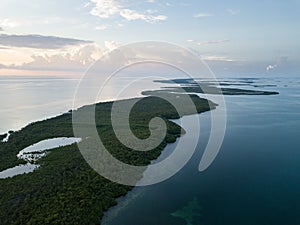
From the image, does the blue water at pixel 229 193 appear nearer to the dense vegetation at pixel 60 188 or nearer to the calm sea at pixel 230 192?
the calm sea at pixel 230 192

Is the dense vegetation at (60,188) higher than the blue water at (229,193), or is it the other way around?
the dense vegetation at (60,188)

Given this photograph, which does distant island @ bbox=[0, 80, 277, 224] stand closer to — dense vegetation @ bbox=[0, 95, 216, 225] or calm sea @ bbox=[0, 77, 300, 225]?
dense vegetation @ bbox=[0, 95, 216, 225]

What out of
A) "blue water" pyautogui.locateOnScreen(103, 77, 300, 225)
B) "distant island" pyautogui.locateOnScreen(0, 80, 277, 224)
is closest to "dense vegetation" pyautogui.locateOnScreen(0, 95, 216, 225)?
"distant island" pyautogui.locateOnScreen(0, 80, 277, 224)

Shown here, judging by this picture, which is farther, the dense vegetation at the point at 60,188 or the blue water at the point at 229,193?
the blue water at the point at 229,193

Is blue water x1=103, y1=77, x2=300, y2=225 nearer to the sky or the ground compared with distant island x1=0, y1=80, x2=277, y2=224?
nearer to the ground

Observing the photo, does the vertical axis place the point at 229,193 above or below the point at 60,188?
below

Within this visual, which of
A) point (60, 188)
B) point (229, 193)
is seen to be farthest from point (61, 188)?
point (229, 193)

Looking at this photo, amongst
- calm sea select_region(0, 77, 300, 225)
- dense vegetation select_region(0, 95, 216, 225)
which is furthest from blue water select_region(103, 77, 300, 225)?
dense vegetation select_region(0, 95, 216, 225)

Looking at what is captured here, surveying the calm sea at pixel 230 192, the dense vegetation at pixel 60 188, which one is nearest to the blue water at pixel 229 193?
the calm sea at pixel 230 192

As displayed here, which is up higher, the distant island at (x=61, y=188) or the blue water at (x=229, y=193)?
the distant island at (x=61, y=188)

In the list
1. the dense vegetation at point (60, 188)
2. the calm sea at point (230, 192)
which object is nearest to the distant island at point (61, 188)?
the dense vegetation at point (60, 188)

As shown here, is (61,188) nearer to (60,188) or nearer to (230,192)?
(60,188)

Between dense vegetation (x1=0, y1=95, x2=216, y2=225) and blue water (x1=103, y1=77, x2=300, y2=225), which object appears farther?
blue water (x1=103, y1=77, x2=300, y2=225)
